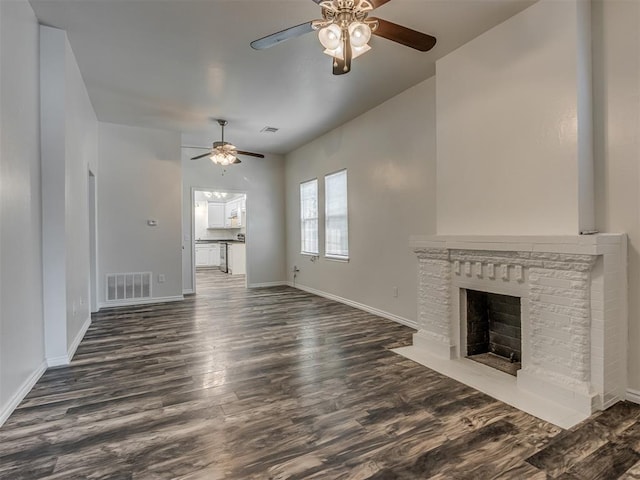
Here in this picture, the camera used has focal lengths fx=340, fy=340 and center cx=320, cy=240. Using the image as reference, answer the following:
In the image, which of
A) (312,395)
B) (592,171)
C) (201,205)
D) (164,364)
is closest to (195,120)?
(164,364)

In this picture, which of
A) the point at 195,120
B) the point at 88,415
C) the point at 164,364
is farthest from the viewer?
the point at 195,120

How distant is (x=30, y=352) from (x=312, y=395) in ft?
7.15

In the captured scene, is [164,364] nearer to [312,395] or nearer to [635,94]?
[312,395]

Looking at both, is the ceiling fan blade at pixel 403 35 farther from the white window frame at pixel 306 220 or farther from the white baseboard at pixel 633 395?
the white window frame at pixel 306 220

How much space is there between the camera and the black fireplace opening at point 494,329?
300 cm

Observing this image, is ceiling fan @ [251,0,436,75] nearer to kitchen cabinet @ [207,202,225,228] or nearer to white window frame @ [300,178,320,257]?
white window frame @ [300,178,320,257]

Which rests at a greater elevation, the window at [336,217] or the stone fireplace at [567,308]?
the window at [336,217]

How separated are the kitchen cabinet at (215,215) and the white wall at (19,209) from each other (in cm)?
900

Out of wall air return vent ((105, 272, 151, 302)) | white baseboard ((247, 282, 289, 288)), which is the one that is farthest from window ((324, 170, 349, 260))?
wall air return vent ((105, 272, 151, 302))

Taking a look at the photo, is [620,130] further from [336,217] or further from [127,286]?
[127,286]

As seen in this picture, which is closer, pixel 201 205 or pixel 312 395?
pixel 312 395

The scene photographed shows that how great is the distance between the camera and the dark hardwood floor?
167 cm

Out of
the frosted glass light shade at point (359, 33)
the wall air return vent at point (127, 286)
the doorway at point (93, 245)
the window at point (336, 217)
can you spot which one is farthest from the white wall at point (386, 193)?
the doorway at point (93, 245)

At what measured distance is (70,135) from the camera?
3256mm
